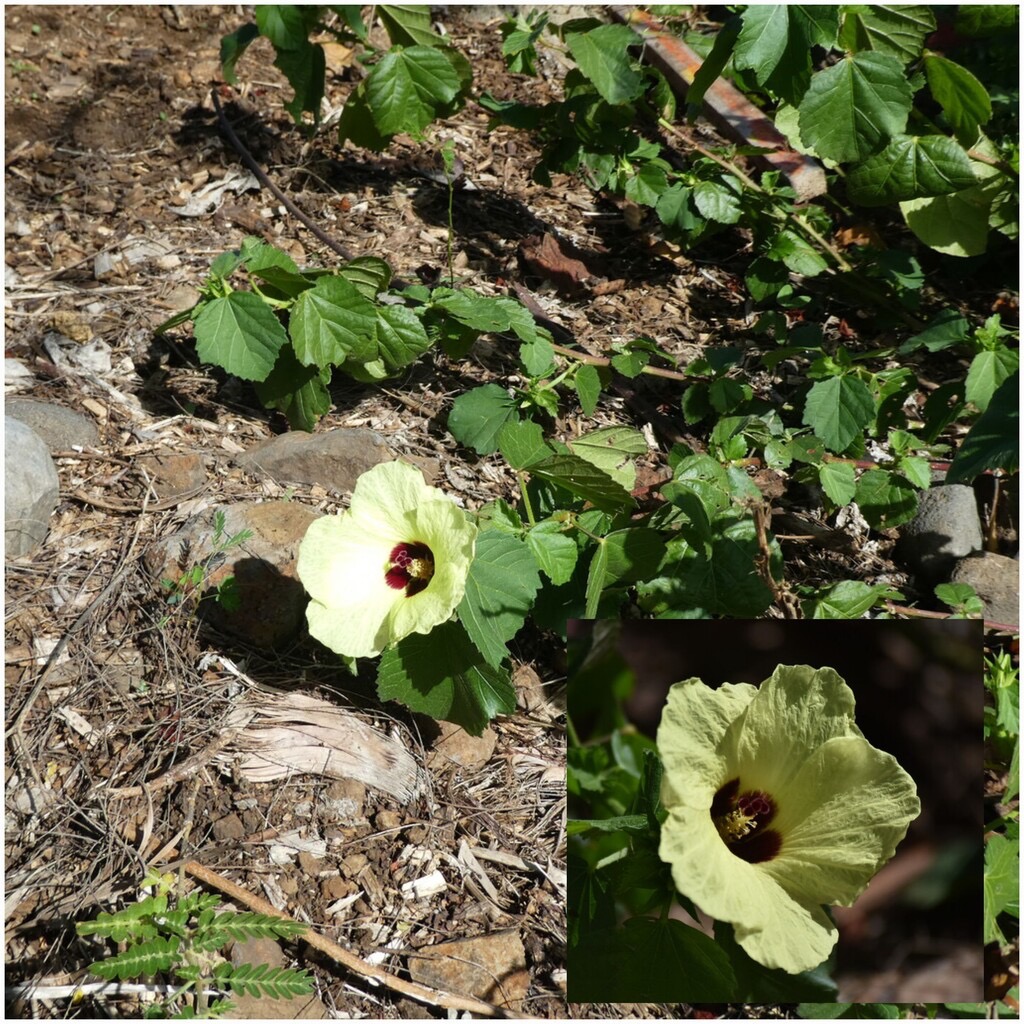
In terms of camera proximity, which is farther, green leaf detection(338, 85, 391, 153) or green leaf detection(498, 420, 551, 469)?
green leaf detection(338, 85, 391, 153)

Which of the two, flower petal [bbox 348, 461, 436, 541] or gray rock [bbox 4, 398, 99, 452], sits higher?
flower petal [bbox 348, 461, 436, 541]

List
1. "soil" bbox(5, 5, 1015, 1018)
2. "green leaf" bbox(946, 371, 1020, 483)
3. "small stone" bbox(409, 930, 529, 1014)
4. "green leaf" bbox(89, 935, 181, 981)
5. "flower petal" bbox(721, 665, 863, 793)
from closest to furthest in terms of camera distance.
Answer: "flower petal" bbox(721, 665, 863, 793) → "green leaf" bbox(89, 935, 181, 981) → "green leaf" bbox(946, 371, 1020, 483) → "small stone" bbox(409, 930, 529, 1014) → "soil" bbox(5, 5, 1015, 1018)

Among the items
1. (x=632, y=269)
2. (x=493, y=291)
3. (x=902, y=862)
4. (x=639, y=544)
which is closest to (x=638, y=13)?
(x=632, y=269)

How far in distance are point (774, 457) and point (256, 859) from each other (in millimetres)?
1689

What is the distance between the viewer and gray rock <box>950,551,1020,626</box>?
9.11 feet

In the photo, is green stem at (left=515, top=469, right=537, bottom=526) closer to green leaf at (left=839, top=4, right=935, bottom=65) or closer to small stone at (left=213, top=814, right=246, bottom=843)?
small stone at (left=213, top=814, right=246, bottom=843)

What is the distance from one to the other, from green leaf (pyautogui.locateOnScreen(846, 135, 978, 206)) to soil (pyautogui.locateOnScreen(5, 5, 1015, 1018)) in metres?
0.77

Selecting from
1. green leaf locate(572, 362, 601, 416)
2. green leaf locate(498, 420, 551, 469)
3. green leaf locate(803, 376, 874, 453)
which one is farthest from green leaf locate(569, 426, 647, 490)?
green leaf locate(803, 376, 874, 453)

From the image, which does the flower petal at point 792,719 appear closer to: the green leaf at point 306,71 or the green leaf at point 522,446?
the green leaf at point 522,446

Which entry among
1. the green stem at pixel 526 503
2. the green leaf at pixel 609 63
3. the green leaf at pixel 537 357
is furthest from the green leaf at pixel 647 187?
the green stem at pixel 526 503

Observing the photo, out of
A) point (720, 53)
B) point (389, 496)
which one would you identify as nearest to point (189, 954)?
point (389, 496)

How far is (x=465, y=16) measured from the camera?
4.59 m

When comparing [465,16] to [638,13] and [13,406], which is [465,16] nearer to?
[638,13]

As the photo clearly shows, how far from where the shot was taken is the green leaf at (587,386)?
286 cm
